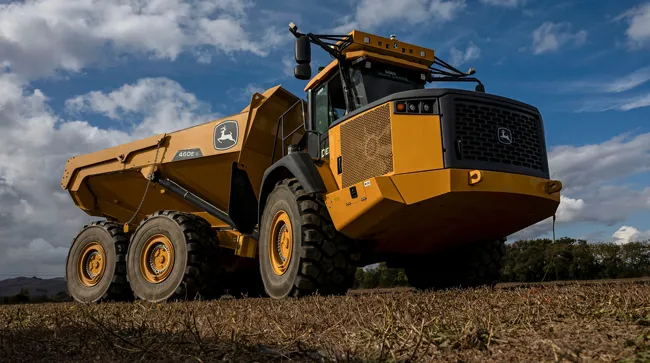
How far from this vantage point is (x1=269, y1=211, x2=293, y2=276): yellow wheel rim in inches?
230

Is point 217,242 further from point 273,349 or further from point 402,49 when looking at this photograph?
point 273,349

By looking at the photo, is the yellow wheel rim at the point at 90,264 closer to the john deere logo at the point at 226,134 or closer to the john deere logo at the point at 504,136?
the john deere logo at the point at 226,134

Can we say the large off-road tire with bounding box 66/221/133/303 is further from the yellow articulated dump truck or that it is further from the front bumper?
the front bumper

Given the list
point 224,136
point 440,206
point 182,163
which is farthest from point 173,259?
point 440,206

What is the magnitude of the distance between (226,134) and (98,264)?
3.37m

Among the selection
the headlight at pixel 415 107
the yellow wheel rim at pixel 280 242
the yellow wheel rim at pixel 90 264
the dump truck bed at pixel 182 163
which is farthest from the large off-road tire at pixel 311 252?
the yellow wheel rim at pixel 90 264

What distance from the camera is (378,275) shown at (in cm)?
1421

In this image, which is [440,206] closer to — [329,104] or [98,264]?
[329,104]

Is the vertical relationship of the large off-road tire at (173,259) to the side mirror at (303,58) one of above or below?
below

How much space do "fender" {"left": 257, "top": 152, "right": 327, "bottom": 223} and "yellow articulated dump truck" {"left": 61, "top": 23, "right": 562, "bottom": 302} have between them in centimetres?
2

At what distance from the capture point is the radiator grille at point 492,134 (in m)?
4.98

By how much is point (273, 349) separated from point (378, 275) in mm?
12209

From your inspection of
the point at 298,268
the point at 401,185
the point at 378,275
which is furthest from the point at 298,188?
the point at 378,275

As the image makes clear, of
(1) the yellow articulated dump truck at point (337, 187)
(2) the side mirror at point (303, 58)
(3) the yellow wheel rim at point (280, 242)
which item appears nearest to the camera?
(1) the yellow articulated dump truck at point (337, 187)
